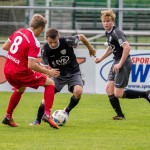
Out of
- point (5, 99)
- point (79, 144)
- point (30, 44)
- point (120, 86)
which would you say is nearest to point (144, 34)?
point (5, 99)

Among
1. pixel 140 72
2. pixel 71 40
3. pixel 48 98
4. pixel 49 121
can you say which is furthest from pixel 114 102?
pixel 140 72

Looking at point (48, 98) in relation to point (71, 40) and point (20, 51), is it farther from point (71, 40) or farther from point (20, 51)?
point (71, 40)

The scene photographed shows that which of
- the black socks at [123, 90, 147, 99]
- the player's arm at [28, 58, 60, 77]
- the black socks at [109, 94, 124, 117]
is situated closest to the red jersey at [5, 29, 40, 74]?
the player's arm at [28, 58, 60, 77]

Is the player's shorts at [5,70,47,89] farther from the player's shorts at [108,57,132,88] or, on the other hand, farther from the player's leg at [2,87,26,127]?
the player's shorts at [108,57,132,88]

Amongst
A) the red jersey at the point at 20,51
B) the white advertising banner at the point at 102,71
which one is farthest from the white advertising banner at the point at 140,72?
the red jersey at the point at 20,51

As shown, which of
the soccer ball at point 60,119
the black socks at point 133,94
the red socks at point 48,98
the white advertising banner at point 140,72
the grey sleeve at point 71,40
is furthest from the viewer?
the white advertising banner at point 140,72

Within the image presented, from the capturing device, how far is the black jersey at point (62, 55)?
36.6 feet

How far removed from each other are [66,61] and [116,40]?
108 centimetres

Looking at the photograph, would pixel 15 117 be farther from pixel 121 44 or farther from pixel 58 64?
pixel 121 44

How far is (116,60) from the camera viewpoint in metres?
12.2

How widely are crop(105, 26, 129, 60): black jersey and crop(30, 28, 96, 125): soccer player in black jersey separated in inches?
26.7

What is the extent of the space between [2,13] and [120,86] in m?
7.21

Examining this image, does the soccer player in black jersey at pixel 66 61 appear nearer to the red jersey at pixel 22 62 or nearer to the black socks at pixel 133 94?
the red jersey at pixel 22 62

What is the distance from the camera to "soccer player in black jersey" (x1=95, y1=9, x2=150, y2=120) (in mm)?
11805
